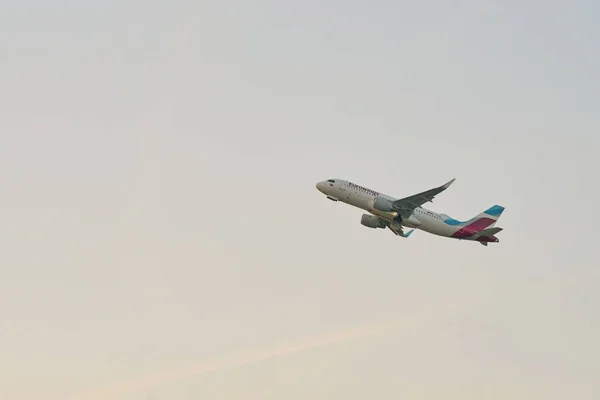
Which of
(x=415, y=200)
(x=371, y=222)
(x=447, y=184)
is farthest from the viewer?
(x=371, y=222)

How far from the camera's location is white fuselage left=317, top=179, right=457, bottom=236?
14600 cm

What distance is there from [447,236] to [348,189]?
1742cm

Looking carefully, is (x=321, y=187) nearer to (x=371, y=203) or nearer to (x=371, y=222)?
(x=371, y=203)

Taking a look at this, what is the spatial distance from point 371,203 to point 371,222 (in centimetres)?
752

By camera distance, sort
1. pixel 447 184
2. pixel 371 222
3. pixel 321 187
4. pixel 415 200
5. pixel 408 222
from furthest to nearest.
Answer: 1. pixel 371 222
2. pixel 321 187
3. pixel 408 222
4. pixel 415 200
5. pixel 447 184

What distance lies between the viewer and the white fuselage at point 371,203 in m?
146

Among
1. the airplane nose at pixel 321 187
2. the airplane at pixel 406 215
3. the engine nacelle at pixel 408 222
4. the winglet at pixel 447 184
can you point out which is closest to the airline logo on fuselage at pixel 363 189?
the airplane at pixel 406 215

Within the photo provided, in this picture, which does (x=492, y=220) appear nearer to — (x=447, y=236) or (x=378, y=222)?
(x=447, y=236)

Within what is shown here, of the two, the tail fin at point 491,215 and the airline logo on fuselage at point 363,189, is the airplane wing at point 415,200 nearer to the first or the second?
the airline logo on fuselage at point 363,189

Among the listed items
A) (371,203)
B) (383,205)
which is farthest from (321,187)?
(383,205)

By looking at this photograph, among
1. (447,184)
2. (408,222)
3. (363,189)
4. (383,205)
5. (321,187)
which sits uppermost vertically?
(321,187)

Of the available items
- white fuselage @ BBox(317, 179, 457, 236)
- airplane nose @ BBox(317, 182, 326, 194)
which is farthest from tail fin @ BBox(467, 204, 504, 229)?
airplane nose @ BBox(317, 182, 326, 194)

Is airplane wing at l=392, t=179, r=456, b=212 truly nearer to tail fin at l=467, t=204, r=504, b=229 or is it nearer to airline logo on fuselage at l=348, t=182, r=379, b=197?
airline logo on fuselage at l=348, t=182, r=379, b=197

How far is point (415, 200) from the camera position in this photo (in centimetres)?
14388
